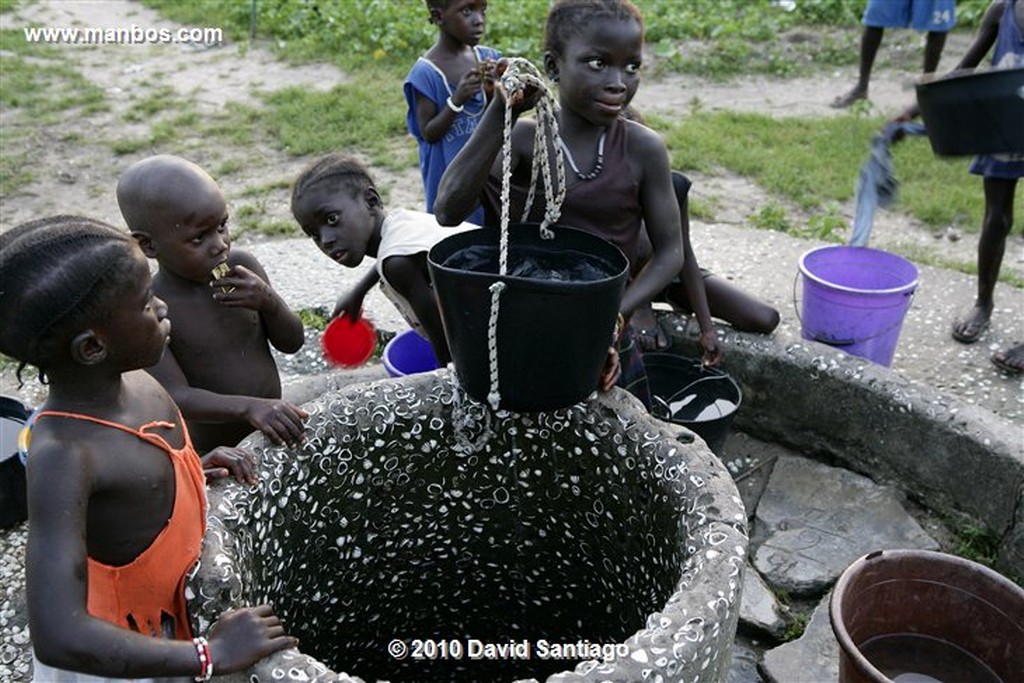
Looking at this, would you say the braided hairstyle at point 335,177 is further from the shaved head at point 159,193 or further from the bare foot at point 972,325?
the bare foot at point 972,325

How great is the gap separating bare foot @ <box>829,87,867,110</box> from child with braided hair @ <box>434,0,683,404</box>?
506 cm

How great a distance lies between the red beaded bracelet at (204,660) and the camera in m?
1.58

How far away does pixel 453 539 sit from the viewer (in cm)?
257

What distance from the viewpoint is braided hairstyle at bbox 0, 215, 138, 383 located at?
1.55m

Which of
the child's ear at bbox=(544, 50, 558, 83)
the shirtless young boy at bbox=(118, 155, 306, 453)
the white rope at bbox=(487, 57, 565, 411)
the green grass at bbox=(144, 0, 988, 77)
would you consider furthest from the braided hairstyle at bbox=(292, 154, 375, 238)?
the green grass at bbox=(144, 0, 988, 77)

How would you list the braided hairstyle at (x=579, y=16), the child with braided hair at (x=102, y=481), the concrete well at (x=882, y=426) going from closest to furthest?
the child with braided hair at (x=102, y=481) < the braided hairstyle at (x=579, y=16) < the concrete well at (x=882, y=426)

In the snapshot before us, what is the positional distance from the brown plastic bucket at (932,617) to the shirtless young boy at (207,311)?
4.64ft

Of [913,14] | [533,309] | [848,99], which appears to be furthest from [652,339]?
[913,14]

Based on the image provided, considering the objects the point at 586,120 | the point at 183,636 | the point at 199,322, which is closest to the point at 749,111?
the point at 586,120

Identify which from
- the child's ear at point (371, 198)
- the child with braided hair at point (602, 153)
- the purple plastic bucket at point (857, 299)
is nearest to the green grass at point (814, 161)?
the purple plastic bucket at point (857, 299)

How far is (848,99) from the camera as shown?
7156mm

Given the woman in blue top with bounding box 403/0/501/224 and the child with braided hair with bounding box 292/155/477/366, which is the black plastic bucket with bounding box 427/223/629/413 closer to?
the child with braided hair with bounding box 292/155/477/366

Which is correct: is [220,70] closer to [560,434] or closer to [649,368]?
[649,368]

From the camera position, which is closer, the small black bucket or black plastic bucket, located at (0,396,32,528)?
black plastic bucket, located at (0,396,32,528)
